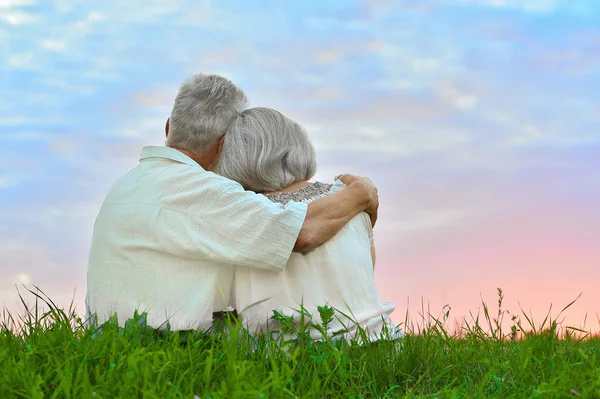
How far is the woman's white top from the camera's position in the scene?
4.33 meters

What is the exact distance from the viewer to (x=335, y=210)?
4473mm

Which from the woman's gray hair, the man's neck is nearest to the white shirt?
the man's neck

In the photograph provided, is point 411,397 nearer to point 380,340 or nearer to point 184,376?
point 380,340

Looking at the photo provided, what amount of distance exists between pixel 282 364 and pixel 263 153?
1560 millimetres

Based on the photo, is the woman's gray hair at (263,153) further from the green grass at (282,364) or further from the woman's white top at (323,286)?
the green grass at (282,364)

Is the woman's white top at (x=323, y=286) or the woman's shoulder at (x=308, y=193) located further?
the woman's shoulder at (x=308, y=193)

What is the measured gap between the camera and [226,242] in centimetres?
421

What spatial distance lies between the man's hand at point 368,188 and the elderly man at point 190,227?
0.01 meters

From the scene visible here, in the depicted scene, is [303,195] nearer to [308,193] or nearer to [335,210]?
[308,193]

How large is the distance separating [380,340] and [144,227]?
58.0 inches

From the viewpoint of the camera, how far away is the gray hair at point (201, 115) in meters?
4.66

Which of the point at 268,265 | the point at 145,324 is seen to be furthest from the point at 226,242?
the point at 145,324

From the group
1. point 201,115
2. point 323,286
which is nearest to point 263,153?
point 201,115

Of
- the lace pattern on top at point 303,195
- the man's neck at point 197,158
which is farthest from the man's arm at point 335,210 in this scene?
the man's neck at point 197,158
